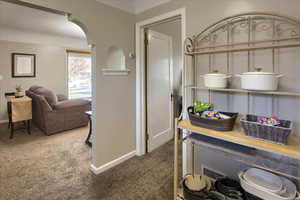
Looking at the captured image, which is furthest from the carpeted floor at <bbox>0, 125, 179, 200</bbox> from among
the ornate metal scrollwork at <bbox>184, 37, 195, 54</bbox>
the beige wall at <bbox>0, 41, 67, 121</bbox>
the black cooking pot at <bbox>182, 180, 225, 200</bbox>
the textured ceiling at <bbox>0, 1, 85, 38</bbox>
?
the textured ceiling at <bbox>0, 1, 85, 38</bbox>

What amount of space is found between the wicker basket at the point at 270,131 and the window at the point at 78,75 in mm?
6029

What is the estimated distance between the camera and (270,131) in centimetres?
114

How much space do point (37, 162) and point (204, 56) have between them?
2901 millimetres

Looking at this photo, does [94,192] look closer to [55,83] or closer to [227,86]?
[227,86]

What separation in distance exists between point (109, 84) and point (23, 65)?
416 centimetres

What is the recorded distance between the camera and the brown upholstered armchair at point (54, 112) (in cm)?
360

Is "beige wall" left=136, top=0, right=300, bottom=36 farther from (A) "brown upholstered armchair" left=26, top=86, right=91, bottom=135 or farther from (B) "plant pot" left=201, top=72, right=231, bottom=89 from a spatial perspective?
(A) "brown upholstered armchair" left=26, top=86, right=91, bottom=135

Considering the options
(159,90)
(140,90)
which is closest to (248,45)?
(140,90)

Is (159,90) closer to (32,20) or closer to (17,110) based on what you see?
(17,110)

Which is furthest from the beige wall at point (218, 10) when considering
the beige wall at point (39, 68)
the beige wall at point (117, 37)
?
the beige wall at point (39, 68)

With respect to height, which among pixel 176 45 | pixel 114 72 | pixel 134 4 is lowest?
pixel 114 72

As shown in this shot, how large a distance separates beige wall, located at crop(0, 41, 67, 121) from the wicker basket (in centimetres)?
587

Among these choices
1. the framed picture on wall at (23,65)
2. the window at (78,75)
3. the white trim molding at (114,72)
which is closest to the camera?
the white trim molding at (114,72)

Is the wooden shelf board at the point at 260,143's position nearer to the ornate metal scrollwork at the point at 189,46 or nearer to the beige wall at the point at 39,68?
the ornate metal scrollwork at the point at 189,46
